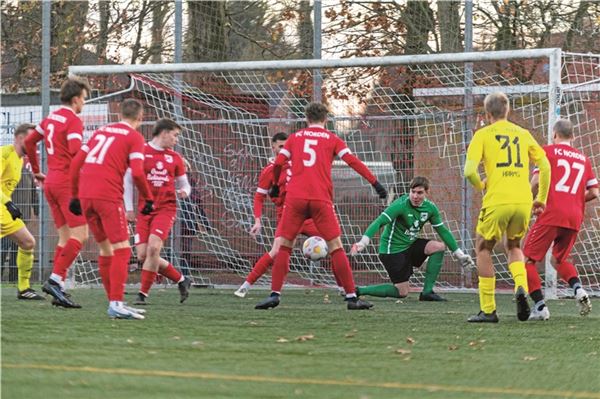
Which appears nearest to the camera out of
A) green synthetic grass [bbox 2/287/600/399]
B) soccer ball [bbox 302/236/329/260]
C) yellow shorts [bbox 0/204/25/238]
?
green synthetic grass [bbox 2/287/600/399]

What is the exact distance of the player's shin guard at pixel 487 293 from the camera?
10.4m

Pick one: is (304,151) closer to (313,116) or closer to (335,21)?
(313,116)

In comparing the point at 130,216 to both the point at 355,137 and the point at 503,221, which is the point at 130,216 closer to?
the point at 503,221

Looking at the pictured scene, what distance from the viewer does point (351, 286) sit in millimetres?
12000

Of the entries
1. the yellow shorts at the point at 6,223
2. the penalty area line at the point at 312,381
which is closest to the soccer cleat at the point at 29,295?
the yellow shorts at the point at 6,223

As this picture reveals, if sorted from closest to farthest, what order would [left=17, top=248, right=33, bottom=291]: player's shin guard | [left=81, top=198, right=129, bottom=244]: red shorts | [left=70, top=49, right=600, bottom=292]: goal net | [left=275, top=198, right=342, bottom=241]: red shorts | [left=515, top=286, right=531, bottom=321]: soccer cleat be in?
1. [left=81, top=198, right=129, bottom=244]: red shorts
2. [left=515, top=286, right=531, bottom=321]: soccer cleat
3. [left=275, top=198, right=342, bottom=241]: red shorts
4. [left=17, top=248, right=33, bottom=291]: player's shin guard
5. [left=70, top=49, right=600, bottom=292]: goal net

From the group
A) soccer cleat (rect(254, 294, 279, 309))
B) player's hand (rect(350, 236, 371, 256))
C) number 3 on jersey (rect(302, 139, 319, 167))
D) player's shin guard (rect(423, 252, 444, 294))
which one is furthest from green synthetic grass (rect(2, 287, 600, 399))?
player's shin guard (rect(423, 252, 444, 294))

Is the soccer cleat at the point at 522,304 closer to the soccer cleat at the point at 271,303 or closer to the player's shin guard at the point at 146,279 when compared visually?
the soccer cleat at the point at 271,303

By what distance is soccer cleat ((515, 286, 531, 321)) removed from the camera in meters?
10.4

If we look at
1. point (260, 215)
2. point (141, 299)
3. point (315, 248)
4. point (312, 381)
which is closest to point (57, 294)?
point (141, 299)

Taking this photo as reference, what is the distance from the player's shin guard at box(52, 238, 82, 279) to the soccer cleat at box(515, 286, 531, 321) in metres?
4.19

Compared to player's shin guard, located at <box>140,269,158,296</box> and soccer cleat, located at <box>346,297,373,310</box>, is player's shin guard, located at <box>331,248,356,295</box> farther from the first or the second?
player's shin guard, located at <box>140,269,158,296</box>

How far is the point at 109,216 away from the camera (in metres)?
10.1

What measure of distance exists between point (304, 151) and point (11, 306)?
3.20 m
